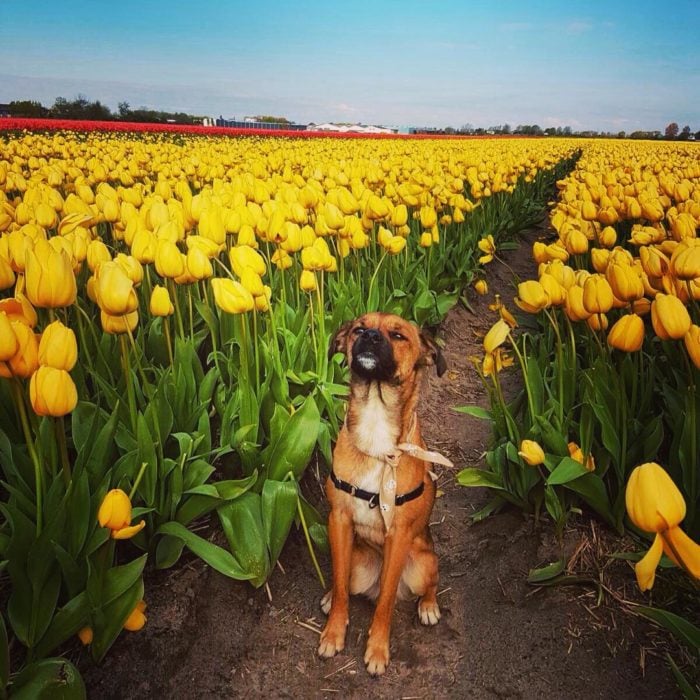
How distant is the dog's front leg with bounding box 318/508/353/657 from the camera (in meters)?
2.41

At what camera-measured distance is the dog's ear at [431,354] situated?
103 inches

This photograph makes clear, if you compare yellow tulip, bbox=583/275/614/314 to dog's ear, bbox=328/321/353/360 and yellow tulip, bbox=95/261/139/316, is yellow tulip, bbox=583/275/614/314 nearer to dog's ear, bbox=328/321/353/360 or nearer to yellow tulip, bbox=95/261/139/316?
dog's ear, bbox=328/321/353/360

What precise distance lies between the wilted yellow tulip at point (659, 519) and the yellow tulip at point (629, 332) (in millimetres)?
1265

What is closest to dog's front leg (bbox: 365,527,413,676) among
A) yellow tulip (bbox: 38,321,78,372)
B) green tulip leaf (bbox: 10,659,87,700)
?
green tulip leaf (bbox: 10,659,87,700)

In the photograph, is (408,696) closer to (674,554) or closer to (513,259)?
(674,554)

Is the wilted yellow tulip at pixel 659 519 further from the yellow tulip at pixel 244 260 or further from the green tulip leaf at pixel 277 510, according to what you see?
the yellow tulip at pixel 244 260

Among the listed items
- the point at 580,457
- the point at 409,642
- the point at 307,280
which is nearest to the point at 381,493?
the point at 409,642

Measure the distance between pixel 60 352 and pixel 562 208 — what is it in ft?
15.6

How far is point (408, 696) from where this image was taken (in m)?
2.32

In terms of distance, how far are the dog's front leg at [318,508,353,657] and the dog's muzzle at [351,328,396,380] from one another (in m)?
0.58

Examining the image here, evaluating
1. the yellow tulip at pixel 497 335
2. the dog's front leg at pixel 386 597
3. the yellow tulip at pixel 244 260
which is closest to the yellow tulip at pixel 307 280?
the yellow tulip at pixel 244 260

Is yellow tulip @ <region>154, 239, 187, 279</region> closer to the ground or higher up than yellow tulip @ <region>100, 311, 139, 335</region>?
higher up

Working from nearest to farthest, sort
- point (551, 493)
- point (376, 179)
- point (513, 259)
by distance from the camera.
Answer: point (551, 493)
point (376, 179)
point (513, 259)

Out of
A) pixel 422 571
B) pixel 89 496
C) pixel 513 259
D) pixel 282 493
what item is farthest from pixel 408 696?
pixel 513 259
